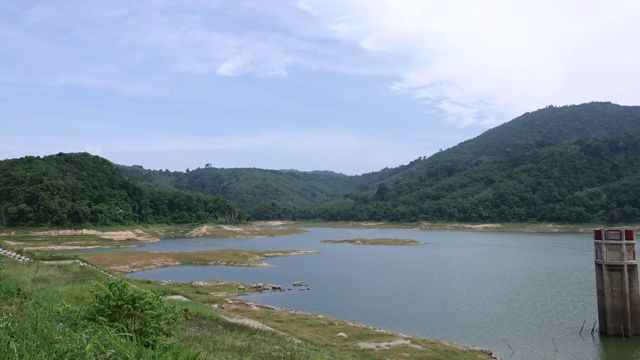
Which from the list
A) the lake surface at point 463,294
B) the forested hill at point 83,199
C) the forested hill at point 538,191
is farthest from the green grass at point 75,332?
A: the forested hill at point 538,191

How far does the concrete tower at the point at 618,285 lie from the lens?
26766 millimetres

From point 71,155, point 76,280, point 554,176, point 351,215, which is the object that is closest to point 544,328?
point 76,280

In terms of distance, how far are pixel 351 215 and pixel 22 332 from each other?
176 m

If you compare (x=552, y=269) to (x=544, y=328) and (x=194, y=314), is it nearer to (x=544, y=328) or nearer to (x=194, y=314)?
(x=544, y=328)

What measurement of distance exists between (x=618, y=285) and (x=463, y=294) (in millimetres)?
12875

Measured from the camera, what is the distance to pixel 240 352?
40.5ft

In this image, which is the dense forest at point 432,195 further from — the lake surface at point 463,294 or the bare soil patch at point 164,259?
the lake surface at point 463,294

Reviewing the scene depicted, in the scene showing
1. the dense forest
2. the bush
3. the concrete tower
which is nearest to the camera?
the bush

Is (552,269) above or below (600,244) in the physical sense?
below

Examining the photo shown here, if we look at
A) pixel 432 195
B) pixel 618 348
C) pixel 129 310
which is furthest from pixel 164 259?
pixel 432 195

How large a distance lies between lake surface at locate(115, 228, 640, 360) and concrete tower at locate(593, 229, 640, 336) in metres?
1.03

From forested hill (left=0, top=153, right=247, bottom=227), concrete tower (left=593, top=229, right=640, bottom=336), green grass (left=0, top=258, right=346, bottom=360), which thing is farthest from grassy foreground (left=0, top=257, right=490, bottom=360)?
forested hill (left=0, top=153, right=247, bottom=227)

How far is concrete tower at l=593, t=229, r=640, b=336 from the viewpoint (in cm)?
2677

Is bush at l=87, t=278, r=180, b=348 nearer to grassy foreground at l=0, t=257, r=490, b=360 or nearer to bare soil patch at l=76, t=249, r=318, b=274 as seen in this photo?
grassy foreground at l=0, t=257, r=490, b=360
